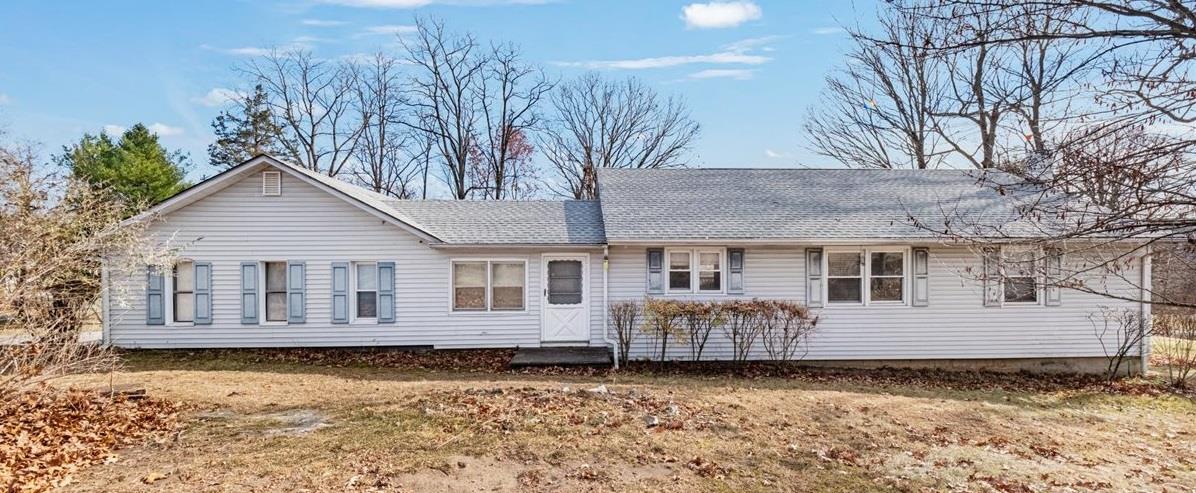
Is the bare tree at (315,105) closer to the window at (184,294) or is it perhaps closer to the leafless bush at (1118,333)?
the window at (184,294)

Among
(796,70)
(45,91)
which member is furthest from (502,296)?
(45,91)

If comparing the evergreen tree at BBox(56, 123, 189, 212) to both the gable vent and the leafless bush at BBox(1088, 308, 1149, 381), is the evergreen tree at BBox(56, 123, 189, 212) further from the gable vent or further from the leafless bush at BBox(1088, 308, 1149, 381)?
the leafless bush at BBox(1088, 308, 1149, 381)

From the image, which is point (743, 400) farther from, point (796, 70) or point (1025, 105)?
point (796, 70)

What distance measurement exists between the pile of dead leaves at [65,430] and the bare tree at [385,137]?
23740 millimetres

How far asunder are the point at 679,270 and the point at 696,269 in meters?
0.33

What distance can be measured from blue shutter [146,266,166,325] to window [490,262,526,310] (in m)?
6.35

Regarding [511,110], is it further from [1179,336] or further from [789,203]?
[1179,336]

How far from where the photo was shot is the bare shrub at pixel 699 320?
10625mm

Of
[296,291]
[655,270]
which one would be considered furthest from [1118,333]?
[296,291]

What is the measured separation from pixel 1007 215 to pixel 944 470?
953 centimetres

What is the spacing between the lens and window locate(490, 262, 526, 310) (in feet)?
39.1

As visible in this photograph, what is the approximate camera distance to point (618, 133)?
99.9ft

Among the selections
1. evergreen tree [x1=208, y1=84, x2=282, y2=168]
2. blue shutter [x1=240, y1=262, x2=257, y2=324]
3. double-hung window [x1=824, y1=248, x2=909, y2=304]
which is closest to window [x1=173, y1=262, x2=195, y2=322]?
blue shutter [x1=240, y1=262, x2=257, y2=324]

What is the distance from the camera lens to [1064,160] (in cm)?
440
